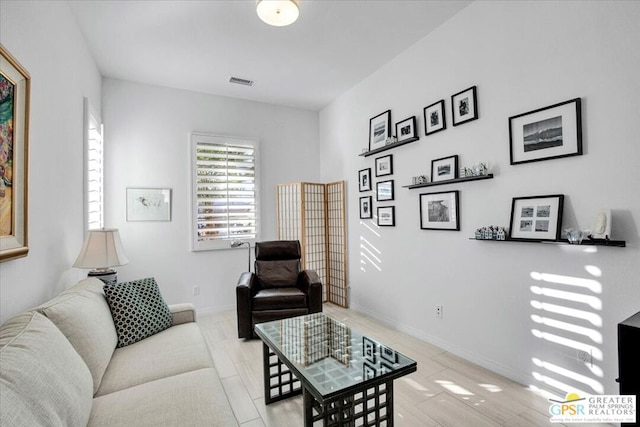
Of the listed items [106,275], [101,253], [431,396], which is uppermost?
[101,253]

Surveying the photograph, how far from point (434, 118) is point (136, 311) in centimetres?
295

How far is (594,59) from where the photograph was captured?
1.92m

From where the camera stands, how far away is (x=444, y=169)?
2885 millimetres

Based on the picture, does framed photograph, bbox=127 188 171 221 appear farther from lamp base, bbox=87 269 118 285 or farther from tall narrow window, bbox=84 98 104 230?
lamp base, bbox=87 269 118 285

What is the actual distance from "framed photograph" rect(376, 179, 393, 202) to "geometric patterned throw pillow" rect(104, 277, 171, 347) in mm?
2480

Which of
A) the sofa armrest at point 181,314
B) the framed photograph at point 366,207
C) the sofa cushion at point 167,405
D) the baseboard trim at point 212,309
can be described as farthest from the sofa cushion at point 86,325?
the framed photograph at point 366,207

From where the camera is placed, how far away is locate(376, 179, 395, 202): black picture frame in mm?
3561

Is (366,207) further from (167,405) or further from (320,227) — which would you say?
(167,405)

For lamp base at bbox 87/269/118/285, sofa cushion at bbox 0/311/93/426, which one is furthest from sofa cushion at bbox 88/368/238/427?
lamp base at bbox 87/269/118/285

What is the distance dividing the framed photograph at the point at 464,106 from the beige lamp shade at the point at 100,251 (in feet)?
10.4

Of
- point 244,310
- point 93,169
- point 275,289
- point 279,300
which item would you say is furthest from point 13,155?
point 275,289

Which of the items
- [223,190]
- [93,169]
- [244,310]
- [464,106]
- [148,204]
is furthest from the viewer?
[223,190]

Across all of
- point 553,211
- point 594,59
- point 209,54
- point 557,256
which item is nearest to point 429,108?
point 594,59

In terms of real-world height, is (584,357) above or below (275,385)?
above
